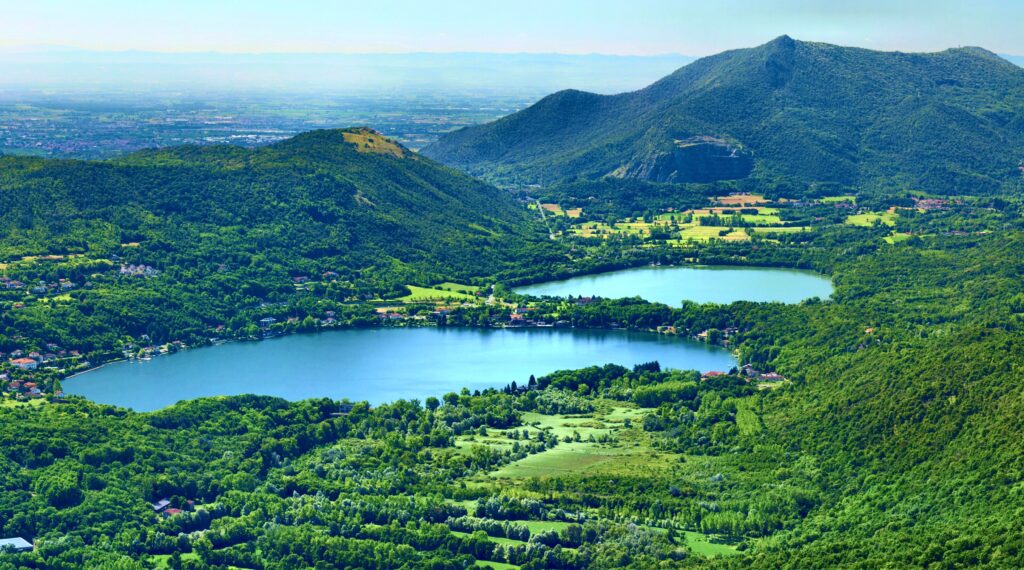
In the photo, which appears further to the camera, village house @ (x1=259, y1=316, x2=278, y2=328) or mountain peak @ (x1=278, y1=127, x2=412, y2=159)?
mountain peak @ (x1=278, y1=127, x2=412, y2=159)

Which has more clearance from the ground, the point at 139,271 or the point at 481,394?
the point at 139,271

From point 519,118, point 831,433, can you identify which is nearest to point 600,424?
point 831,433

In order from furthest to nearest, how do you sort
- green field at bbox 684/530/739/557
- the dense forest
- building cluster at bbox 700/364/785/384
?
building cluster at bbox 700/364/785/384, the dense forest, green field at bbox 684/530/739/557

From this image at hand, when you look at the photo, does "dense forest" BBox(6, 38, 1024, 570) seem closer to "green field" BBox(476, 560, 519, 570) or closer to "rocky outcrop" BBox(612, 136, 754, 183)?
"green field" BBox(476, 560, 519, 570)

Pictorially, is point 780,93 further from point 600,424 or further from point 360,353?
point 600,424

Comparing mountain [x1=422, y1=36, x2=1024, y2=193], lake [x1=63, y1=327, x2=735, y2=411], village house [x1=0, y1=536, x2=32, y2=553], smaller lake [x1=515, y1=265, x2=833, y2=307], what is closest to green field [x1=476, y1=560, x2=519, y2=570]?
village house [x1=0, y1=536, x2=32, y2=553]

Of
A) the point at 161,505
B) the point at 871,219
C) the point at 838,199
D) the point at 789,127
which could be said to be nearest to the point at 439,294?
the point at 161,505

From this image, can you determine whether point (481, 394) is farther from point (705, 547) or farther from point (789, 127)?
point (789, 127)
